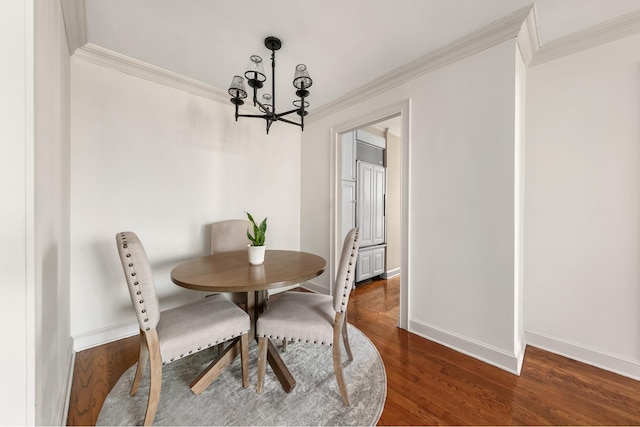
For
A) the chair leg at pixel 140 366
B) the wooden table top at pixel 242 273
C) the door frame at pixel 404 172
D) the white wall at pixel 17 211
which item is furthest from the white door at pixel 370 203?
the white wall at pixel 17 211

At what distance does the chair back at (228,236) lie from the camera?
94.9 inches

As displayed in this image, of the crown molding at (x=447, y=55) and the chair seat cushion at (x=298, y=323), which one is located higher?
the crown molding at (x=447, y=55)

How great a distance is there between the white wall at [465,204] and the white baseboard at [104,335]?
2569 millimetres

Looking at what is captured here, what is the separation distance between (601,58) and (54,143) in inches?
139

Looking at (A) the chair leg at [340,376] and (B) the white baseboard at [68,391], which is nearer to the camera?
(B) the white baseboard at [68,391]

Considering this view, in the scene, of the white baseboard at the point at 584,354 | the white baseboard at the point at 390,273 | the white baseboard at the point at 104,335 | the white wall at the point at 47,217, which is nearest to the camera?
the white wall at the point at 47,217

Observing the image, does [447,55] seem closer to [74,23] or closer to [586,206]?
[586,206]

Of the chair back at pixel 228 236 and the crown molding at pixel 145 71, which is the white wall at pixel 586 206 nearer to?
the chair back at pixel 228 236

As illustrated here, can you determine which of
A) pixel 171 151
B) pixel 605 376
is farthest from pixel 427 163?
pixel 171 151

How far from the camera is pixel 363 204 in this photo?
3625 millimetres

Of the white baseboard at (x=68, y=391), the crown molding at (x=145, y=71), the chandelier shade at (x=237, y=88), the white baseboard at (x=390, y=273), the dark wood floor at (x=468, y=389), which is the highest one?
the crown molding at (x=145, y=71)

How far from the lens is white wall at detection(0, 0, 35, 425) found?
740mm

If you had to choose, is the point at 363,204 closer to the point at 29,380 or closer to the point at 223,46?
the point at 223,46

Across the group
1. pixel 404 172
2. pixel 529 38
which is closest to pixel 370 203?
pixel 404 172
